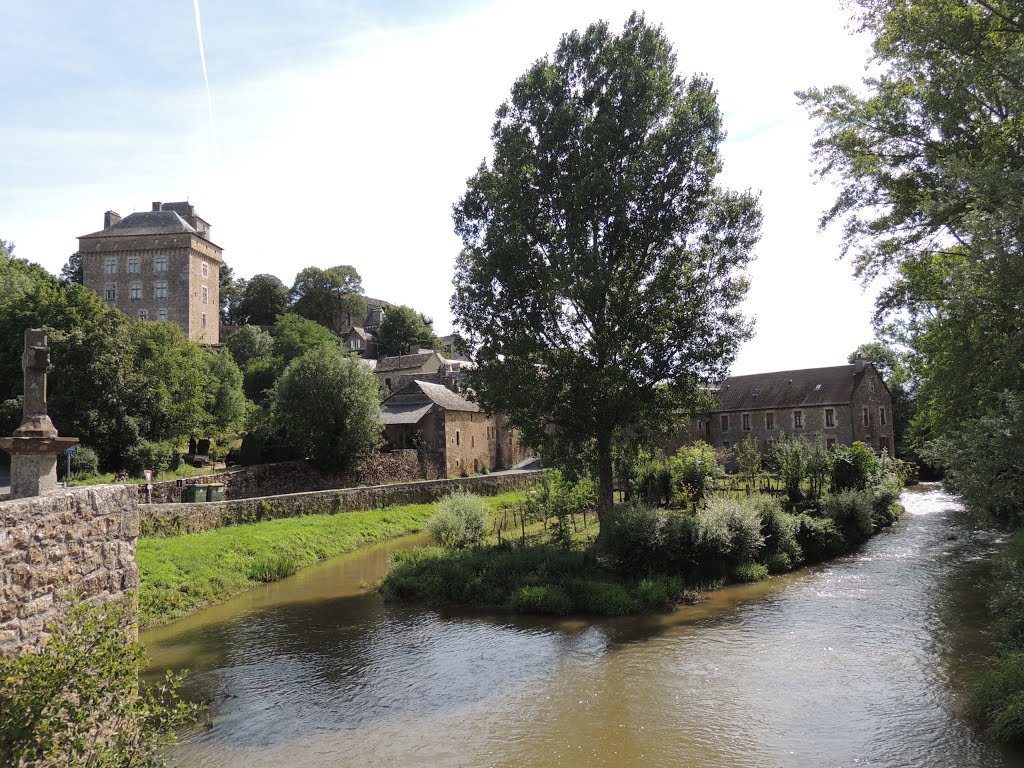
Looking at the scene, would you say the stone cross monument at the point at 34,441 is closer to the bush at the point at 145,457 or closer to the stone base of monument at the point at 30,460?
the stone base of monument at the point at 30,460

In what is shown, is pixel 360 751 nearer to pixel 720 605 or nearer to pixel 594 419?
pixel 720 605

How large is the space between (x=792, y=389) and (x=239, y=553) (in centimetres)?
4248

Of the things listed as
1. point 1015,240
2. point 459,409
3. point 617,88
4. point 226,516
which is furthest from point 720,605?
point 459,409

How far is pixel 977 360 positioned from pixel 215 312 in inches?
2523

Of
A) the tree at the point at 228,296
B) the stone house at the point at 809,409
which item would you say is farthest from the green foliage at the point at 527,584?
the tree at the point at 228,296

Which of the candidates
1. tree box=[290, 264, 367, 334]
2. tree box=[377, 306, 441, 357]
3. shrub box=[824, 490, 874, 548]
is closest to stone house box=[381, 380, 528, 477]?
shrub box=[824, 490, 874, 548]

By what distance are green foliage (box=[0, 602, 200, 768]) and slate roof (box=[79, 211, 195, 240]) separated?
61.7 metres

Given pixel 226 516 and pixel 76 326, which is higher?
pixel 76 326

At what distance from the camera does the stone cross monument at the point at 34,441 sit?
661 centimetres

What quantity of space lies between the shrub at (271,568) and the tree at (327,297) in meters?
62.0

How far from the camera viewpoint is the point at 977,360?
1345 cm

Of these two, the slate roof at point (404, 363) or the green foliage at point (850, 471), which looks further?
the slate roof at point (404, 363)

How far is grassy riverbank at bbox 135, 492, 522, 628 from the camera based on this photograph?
16.3 m

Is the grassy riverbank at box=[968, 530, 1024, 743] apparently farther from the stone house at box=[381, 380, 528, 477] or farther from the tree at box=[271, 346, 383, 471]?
the stone house at box=[381, 380, 528, 477]
